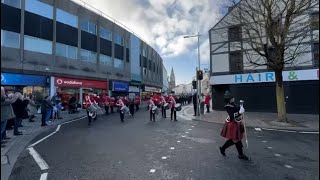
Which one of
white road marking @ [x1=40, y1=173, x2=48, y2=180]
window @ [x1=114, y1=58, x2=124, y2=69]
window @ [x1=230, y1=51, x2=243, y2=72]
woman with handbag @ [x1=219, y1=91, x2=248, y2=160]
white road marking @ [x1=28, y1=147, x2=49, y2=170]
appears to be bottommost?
white road marking @ [x1=40, y1=173, x2=48, y2=180]

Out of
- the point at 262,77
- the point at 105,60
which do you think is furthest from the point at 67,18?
the point at 262,77

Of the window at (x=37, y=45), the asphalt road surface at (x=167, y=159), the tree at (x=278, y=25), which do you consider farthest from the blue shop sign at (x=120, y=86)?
the asphalt road surface at (x=167, y=159)

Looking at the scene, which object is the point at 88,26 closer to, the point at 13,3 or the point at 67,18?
the point at 67,18

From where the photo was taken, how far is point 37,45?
88.7ft

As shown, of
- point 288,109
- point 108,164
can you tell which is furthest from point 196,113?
point 108,164

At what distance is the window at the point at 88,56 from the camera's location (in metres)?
33.2

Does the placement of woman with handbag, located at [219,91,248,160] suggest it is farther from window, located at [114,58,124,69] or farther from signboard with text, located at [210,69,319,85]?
window, located at [114,58,124,69]

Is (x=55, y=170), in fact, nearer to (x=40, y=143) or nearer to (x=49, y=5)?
(x=40, y=143)

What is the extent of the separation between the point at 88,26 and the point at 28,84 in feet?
37.9

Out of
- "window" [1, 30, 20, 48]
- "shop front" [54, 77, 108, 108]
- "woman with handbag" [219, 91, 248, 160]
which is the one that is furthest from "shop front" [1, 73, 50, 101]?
"woman with handbag" [219, 91, 248, 160]

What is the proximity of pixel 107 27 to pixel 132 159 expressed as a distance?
A: 3323 centimetres

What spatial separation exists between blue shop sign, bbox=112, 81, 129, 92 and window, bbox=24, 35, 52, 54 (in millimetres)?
12728

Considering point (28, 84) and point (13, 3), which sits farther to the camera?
point (28, 84)

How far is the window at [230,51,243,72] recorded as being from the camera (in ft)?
81.4
